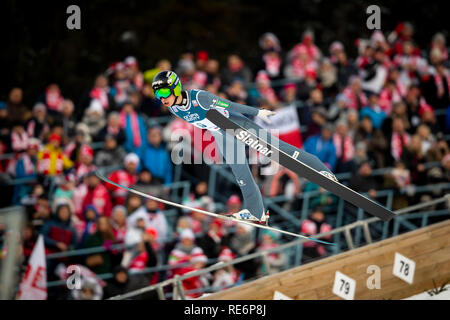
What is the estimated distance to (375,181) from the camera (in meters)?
12.8

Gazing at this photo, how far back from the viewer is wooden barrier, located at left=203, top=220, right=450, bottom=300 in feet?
31.8

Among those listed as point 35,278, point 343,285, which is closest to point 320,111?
point 343,285

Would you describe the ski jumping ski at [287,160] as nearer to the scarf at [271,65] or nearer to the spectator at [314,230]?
the spectator at [314,230]

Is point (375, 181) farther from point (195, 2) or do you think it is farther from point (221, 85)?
point (195, 2)

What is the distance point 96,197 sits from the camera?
460 inches

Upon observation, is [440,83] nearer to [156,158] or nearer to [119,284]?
[156,158]

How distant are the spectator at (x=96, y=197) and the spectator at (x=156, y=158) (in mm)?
779

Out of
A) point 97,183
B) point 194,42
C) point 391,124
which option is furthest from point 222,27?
point 97,183

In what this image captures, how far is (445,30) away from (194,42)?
5430 millimetres

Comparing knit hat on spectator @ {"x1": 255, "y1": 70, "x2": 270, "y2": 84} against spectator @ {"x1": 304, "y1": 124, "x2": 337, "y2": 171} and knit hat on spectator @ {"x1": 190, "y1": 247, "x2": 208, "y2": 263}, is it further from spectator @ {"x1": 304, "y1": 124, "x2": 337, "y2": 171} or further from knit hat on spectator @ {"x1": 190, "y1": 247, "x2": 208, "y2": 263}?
knit hat on spectator @ {"x1": 190, "y1": 247, "x2": 208, "y2": 263}

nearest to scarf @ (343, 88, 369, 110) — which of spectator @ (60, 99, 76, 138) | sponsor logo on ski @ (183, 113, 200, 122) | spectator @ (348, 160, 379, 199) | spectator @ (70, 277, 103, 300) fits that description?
spectator @ (348, 160, 379, 199)

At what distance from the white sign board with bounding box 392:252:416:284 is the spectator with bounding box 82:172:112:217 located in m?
4.21

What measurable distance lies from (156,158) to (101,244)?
68.6 inches

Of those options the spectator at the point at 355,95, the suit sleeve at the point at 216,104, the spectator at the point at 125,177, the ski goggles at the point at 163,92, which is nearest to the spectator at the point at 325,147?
the spectator at the point at 355,95
